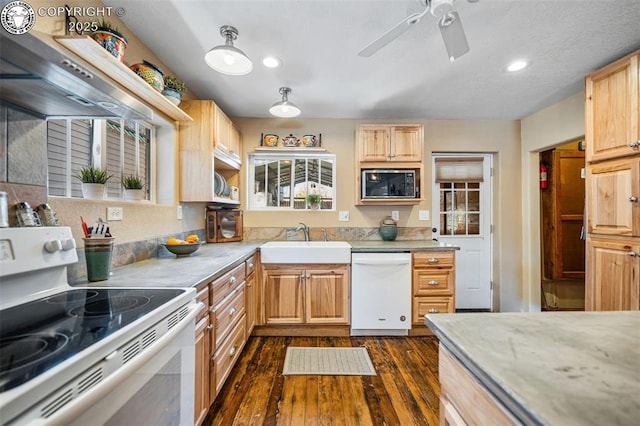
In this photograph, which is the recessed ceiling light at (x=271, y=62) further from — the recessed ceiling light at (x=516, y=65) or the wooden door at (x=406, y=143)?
the recessed ceiling light at (x=516, y=65)

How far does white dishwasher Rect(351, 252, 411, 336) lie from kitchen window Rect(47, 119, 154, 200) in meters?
2.03

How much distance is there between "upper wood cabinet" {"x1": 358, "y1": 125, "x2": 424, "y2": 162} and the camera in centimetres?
296

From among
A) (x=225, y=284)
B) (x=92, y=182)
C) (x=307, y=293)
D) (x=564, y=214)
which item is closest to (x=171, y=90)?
(x=92, y=182)

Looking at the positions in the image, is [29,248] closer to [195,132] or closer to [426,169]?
[195,132]

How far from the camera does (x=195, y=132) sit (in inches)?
91.3

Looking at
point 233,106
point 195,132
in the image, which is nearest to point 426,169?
point 233,106

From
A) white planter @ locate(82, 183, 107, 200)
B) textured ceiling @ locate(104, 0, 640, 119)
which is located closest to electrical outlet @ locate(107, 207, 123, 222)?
white planter @ locate(82, 183, 107, 200)

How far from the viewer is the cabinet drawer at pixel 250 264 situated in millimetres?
2306

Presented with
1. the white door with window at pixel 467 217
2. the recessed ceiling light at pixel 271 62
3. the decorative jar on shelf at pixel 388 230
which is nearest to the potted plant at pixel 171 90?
the recessed ceiling light at pixel 271 62

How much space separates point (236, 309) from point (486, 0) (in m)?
2.55

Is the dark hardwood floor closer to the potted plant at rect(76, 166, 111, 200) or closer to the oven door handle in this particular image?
the oven door handle

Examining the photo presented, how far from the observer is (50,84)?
903 mm

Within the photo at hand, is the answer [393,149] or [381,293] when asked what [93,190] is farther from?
[393,149]
